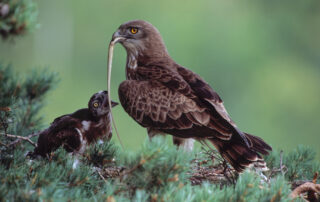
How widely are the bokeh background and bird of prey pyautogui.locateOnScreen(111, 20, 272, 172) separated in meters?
7.46

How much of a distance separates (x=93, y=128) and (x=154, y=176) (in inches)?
40.6

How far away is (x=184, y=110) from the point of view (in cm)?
240

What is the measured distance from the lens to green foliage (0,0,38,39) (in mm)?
2402

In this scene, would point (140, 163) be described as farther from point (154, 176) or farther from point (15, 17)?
point (15, 17)

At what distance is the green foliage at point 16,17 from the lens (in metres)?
2.40

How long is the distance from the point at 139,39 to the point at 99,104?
663 millimetres

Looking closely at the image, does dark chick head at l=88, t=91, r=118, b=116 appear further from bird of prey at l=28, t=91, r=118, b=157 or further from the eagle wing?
the eagle wing

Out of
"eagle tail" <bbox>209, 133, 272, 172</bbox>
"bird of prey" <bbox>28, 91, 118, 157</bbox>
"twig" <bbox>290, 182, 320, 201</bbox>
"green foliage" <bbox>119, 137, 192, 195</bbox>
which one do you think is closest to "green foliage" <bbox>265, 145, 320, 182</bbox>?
"eagle tail" <bbox>209, 133, 272, 172</bbox>

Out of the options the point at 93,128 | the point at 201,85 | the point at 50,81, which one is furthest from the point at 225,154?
the point at 50,81

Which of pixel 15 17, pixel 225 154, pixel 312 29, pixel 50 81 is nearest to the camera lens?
pixel 225 154

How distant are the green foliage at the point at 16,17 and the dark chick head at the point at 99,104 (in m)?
0.55

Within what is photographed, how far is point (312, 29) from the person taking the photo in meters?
12.8

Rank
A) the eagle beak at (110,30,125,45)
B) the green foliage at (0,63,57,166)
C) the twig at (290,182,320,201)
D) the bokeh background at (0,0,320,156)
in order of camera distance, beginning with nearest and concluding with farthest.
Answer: the twig at (290,182,320,201) → the green foliage at (0,63,57,166) → the eagle beak at (110,30,125,45) → the bokeh background at (0,0,320,156)

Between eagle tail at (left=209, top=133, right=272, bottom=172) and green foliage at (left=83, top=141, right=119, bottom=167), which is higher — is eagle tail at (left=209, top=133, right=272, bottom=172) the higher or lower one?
the lower one
